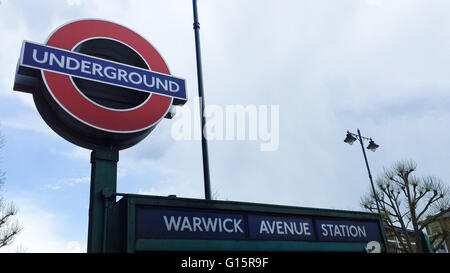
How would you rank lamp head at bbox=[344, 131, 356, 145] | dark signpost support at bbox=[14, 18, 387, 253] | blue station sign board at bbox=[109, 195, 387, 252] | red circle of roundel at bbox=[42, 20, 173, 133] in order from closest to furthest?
blue station sign board at bbox=[109, 195, 387, 252] → dark signpost support at bbox=[14, 18, 387, 253] → red circle of roundel at bbox=[42, 20, 173, 133] → lamp head at bbox=[344, 131, 356, 145]

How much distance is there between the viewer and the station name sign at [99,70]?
6.71 m

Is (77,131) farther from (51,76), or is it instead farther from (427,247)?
(427,247)

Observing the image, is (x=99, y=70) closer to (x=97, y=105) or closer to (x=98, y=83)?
(x=98, y=83)

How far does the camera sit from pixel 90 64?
7.23 metres

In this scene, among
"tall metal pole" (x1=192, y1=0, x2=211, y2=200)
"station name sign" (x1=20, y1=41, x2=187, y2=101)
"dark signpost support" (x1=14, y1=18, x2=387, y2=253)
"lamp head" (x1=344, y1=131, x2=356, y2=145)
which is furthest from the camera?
"lamp head" (x1=344, y1=131, x2=356, y2=145)

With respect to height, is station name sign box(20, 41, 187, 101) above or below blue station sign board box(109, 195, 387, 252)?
above

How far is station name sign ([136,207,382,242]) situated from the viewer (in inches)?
219

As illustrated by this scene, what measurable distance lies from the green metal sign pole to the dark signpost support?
0.05ft

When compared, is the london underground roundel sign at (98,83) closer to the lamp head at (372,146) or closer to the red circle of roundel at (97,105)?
the red circle of roundel at (97,105)

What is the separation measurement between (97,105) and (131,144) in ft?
3.53

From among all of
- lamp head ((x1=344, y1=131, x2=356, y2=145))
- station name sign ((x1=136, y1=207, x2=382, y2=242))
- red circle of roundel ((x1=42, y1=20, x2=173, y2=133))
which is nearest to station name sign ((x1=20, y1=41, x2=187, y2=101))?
red circle of roundel ((x1=42, y1=20, x2=173, y2=133))

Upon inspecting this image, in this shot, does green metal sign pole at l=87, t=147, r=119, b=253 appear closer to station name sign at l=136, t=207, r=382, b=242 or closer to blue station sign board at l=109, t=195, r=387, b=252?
blue station sign board at l=109, t=195, r=387, b=252

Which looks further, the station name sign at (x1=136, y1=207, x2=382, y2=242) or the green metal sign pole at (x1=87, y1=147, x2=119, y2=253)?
→ the green metal sign pole at (x1=87, y1=147, x2=119, y2=253)
